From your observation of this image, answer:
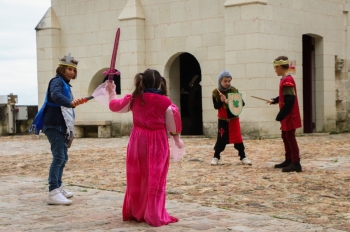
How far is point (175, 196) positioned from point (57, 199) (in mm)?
1401

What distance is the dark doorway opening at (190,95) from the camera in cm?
1941

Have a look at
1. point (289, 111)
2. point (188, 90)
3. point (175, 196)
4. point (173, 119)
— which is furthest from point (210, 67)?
point (173, 119)

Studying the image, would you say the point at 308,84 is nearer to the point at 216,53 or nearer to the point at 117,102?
the point at 216,53

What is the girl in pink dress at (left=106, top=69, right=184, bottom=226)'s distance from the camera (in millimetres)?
6527

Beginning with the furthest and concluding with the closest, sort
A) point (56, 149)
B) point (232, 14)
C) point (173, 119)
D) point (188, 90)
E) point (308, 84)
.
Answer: point (188, 90) < point (308, 84) < point (232, 14) < point (56, 149) < point (173, 119)

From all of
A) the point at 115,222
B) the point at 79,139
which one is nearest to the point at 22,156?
the point at 79,139

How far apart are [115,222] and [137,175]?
19.0 inches

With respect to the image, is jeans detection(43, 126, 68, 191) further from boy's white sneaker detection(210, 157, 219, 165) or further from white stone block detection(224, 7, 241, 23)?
white stone block detection(224, 7, 241, 23)

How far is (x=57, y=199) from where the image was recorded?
25.0 feet

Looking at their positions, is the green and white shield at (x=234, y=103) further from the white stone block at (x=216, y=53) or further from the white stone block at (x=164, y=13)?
the white stone block at (x=164, y=13)

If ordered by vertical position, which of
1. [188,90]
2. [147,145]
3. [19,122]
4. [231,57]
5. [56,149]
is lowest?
[19,122]

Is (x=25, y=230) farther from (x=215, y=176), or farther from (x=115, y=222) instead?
(x=215, y=176)

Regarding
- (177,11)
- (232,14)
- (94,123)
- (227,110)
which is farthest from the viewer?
(94,123)

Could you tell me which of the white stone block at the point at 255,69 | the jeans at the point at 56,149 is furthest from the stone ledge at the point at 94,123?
the jeans at the point at 56,149
